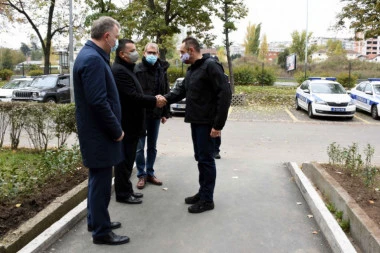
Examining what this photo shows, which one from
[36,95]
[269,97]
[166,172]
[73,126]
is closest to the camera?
[166,172]

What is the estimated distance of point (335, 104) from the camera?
1530 centimetres

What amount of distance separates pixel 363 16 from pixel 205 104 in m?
19.4

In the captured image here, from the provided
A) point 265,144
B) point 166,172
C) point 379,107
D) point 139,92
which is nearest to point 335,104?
point 379,107

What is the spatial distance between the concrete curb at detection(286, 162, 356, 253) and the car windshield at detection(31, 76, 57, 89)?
15.5 meters

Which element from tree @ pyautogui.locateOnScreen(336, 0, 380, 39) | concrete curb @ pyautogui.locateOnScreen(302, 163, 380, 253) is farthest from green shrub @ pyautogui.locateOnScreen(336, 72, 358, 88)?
concrete curb @ pyautogui.locateOnScreen(302, 163, 380, 253)

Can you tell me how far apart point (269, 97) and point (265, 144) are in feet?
41.4

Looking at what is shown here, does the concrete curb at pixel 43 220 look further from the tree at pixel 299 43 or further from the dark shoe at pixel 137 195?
the tree at pixel 299 43

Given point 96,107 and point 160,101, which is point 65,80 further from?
point 96,107

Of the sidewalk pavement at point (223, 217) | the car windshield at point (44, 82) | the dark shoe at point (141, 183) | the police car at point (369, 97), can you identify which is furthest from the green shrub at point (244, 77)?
the dark shoe at point (141, 183)

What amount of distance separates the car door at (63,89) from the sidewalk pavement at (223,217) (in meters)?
11.9

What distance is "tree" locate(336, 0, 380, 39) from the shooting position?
1953 cm

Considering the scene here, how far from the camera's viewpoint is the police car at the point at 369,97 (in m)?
16.2

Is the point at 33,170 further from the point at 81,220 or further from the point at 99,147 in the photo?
the point at 99,147

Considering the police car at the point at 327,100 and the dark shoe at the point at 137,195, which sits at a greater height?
the police car at the point at 327,100
